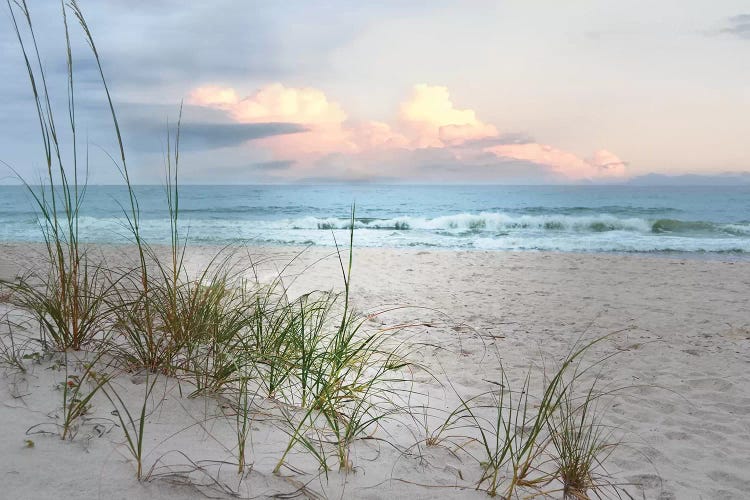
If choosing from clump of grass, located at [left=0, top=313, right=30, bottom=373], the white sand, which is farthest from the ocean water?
clump of grass, located at [left=0, top=313, right=30, bottom=373]

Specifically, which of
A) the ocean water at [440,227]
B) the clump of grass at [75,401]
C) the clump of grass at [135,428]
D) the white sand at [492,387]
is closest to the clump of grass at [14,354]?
the white sand at [492,387]

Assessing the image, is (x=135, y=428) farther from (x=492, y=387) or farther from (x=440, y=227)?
(x=440, y=227)

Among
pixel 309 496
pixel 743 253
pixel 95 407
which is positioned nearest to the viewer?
pixel 309 496

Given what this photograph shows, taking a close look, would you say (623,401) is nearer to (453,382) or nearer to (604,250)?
(453,382)

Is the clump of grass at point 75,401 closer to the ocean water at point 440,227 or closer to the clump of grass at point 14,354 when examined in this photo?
the clump of grass at point 14,354

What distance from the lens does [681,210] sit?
102 ft

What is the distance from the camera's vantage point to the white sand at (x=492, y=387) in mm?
1960

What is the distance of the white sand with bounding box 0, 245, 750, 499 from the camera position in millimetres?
1960

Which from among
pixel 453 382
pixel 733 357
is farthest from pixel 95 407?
pixel 733 357

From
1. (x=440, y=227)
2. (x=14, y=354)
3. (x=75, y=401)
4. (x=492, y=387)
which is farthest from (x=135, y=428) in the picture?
(x=440, y=227)

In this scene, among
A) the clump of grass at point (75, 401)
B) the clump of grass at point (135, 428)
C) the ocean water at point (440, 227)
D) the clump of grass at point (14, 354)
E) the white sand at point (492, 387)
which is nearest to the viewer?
the clump of grass at point (135, 428)

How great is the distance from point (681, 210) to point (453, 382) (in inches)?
1261

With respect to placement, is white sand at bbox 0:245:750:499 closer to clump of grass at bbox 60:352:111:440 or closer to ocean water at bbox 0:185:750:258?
clump of grass at bbox 60:352:111:440

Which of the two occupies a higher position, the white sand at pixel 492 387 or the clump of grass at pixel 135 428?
the clump of grass at pixel 135 428
